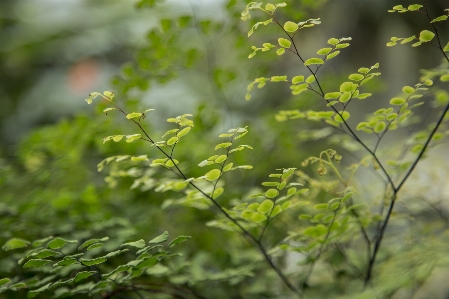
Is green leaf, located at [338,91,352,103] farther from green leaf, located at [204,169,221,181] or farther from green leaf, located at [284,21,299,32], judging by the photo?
green leaf, located at [204,169,221,181]

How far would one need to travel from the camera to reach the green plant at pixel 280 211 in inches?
28.0

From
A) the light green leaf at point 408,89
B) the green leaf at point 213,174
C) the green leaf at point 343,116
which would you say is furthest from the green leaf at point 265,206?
the light green leaf at point 408,89

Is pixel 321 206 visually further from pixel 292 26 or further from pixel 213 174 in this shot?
pixel 292 26

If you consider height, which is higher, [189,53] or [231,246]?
[189,53]

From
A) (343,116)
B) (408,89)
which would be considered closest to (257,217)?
(343,116)

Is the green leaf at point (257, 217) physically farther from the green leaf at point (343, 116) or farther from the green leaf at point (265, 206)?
the green leaf at point (343, 116)

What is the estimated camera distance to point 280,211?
0.77 m

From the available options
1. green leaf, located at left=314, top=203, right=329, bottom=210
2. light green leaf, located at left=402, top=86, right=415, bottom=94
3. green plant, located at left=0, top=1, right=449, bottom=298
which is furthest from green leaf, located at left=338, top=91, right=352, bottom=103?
green leaf, located at left=314, top=203, right=329, bottom=210

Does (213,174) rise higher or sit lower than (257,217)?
higher

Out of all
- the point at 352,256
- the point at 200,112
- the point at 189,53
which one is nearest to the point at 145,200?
the point at 200,112

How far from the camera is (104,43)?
2959mm

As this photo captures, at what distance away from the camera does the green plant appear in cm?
71

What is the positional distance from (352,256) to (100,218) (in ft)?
2.50

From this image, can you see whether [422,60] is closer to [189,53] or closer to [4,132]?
[189,53]
